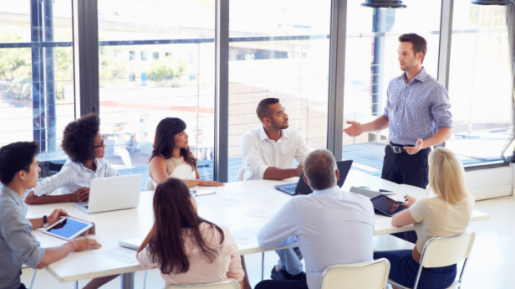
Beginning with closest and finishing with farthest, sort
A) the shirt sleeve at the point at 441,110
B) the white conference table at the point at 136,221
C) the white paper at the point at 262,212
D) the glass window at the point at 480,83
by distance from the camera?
1. the white conference table at the point at 136,221
2. the white paper at the point at 262,212
3. the shirt sleeve at the point at 441,110
4. the glass window at the point at 480,83

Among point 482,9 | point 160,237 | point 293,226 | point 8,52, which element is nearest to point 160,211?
point 160,237

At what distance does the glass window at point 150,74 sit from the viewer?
158 inches

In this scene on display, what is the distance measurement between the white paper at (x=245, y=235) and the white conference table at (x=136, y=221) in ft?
0.11

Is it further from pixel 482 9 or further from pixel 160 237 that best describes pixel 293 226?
pixel 482 9

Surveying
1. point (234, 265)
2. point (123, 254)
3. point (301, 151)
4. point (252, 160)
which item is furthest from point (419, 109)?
point (123, 254)

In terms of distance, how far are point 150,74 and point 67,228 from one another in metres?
2.04

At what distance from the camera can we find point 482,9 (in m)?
5.63

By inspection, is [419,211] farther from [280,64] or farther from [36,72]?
[36,72]

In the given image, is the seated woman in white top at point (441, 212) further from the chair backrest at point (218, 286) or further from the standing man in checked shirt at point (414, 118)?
the standing man in checked shirt at point (414, 118)

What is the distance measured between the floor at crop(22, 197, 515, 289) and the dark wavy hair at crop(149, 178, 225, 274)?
165 cm

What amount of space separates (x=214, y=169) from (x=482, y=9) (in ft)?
11.5

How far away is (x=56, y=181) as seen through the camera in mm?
2955

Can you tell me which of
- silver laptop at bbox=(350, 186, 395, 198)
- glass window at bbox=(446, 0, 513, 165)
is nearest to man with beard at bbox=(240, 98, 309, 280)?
silver laptop at bbox=(350, 186, 395, 198)

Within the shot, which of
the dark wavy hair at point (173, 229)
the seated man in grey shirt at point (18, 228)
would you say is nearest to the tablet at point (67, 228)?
the seated man in grey shirt at point (18, 228)
